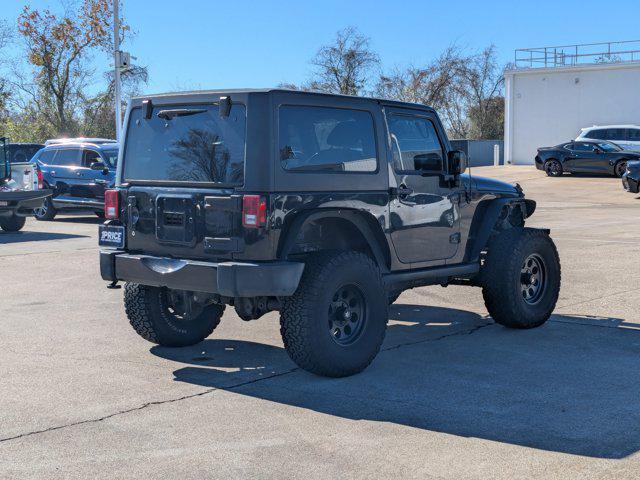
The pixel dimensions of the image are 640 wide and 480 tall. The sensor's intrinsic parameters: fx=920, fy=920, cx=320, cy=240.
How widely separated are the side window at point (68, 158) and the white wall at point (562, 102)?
28550 millimetres

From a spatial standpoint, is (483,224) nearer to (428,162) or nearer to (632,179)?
(428,162)

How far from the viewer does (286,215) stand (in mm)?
6062

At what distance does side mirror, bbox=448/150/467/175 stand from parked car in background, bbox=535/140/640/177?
26.5 meters

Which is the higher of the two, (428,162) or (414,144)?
(414,144)

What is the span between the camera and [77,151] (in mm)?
20109

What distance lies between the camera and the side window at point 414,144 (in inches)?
279

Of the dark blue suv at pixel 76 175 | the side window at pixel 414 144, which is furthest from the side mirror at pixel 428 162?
the dark blue suv at pixel 76 175

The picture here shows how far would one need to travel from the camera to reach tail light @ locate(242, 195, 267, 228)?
5918 millimetres

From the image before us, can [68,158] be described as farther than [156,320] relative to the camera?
Yes

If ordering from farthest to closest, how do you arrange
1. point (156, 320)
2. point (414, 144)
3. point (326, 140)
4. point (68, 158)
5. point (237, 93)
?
point (68, 158) < point (414, 144) < point (156, 320) < point (326, 140) < point (237, 93)

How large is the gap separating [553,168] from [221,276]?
30.7 meters

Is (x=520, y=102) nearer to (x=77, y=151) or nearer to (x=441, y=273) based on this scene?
(x=77, y=151)

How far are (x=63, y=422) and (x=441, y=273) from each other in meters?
3.35

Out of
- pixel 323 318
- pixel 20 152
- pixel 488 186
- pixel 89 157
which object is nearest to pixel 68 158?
pixel 89 157
